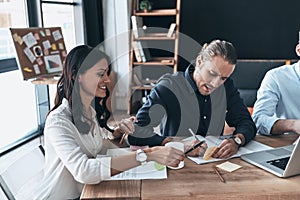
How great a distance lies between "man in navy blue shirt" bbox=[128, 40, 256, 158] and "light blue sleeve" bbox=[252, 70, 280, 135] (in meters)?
0.06

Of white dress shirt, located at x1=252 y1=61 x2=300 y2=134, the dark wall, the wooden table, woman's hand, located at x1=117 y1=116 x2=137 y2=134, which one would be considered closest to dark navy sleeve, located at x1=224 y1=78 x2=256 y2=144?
white dress shirt, located at x1=252 y1=61 x2=300 y2=134

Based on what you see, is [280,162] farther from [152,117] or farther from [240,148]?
[152,117]

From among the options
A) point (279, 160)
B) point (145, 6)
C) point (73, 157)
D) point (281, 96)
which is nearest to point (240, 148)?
point (279, 160)

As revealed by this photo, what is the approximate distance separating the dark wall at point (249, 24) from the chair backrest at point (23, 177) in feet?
10.8

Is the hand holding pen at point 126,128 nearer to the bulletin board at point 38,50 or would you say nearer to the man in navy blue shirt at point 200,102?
the man in navy blue shirt at point 200,102

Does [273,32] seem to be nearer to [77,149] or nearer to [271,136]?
[271,136]

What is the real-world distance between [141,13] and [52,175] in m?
3.25

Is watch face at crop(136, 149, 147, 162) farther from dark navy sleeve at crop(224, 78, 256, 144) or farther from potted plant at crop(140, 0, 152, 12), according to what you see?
potted plant at crop(140, 0, 152, 12)

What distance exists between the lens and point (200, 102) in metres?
1.89

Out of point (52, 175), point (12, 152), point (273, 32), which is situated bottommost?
point (12, 152)

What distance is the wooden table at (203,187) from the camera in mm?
1102

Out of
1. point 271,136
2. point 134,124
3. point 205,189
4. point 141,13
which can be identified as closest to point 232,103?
point 271,136

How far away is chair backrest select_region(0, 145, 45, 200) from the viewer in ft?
4.59

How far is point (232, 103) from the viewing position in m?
1.92
